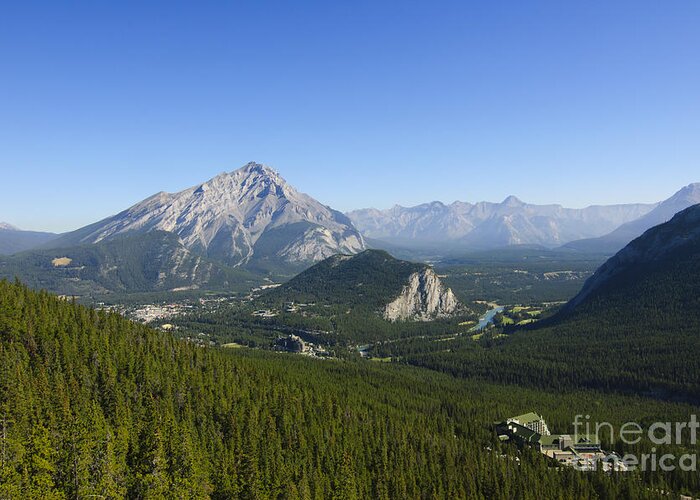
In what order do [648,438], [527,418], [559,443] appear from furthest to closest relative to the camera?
[527,418] < [648,438] < [559,443]

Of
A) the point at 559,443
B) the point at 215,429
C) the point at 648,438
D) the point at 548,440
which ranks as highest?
the point at 215,429

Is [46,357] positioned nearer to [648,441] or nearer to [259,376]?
[259,376]

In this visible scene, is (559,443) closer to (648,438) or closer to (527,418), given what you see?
(527,418)

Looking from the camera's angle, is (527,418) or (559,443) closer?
(559,443)

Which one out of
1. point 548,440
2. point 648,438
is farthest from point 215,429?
point 648,438

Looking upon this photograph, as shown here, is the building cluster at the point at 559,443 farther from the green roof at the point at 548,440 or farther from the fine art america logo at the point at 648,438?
the fine art america logo at the point at 648,438

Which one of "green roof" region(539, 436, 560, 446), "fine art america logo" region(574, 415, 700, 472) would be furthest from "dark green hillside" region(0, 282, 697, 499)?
"green roof" region(539, 436, 560, 446)

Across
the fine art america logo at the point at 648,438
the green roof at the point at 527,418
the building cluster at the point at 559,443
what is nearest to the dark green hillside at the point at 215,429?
the fine art america logo at the point at 648,438
